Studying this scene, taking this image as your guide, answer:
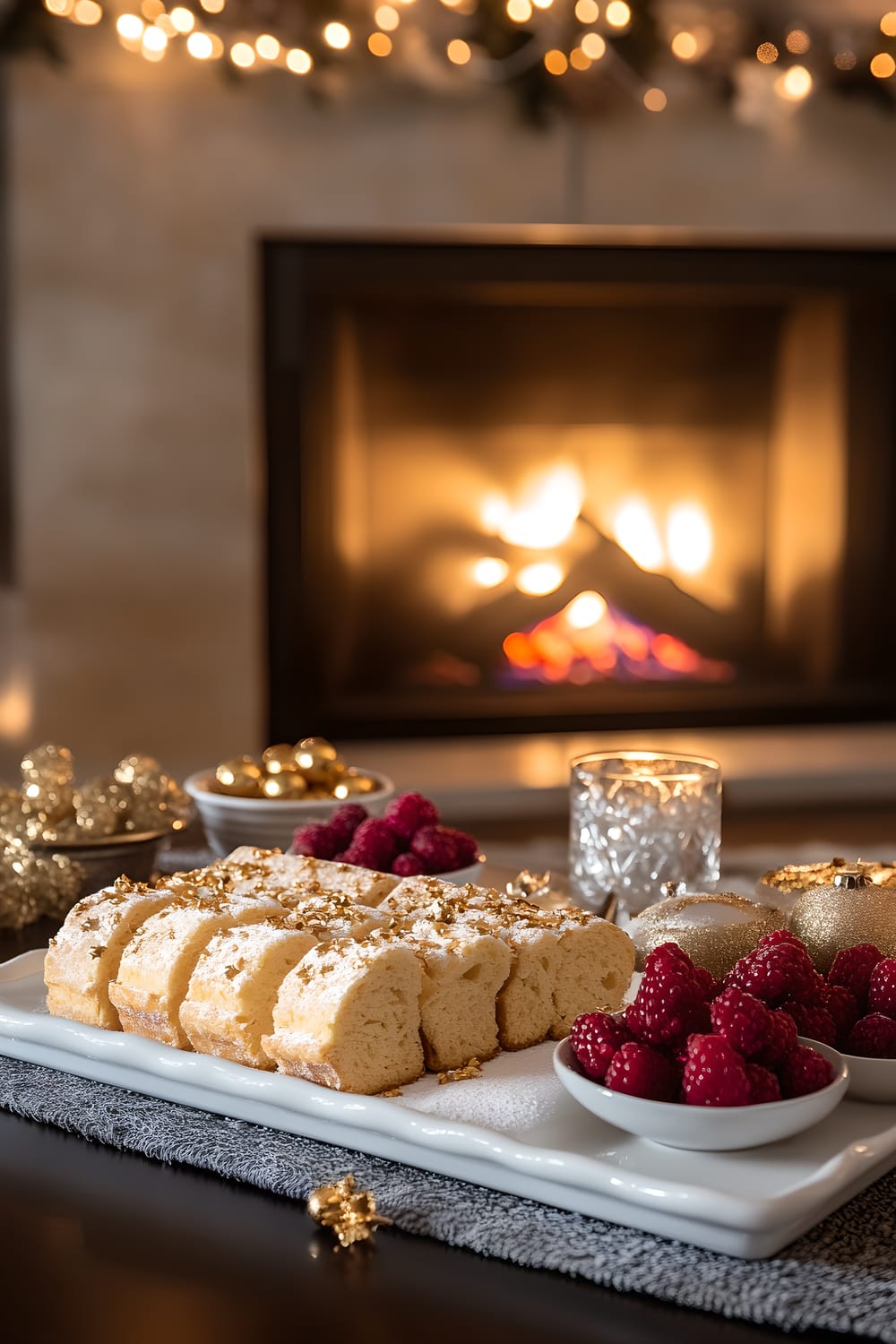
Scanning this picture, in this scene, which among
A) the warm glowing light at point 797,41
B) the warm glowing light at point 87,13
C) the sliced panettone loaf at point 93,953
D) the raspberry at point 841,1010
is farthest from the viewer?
the warm glowing light at point 797,41

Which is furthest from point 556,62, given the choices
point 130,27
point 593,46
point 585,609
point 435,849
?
point 435,849

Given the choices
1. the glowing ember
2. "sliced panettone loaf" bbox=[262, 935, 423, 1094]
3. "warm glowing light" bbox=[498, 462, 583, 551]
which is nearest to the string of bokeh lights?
"warm glowing light" bbox=[498, 462, 583, 551]

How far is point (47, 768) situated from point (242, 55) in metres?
2.33

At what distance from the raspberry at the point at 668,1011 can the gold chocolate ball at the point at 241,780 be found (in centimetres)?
85

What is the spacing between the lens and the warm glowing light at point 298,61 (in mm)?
3453

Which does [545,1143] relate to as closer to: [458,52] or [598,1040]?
[598,1040]

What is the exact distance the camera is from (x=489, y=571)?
3.86 metres

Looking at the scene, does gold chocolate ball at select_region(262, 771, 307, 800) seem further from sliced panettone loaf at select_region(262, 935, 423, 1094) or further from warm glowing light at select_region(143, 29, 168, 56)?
warm glowing light at select_region(143, 29, 168, 56)

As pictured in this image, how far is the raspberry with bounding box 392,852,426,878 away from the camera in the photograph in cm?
142

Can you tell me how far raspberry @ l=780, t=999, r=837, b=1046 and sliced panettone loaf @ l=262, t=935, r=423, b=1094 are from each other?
0.24m

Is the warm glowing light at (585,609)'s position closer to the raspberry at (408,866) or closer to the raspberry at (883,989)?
the raspberry at (408,866)

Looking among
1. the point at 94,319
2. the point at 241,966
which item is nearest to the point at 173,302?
the point at 94,319

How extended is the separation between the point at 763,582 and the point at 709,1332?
3331mm

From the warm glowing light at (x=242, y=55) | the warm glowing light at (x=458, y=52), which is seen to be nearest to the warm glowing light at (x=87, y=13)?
the warm glowing light at (x=242, y=55)
